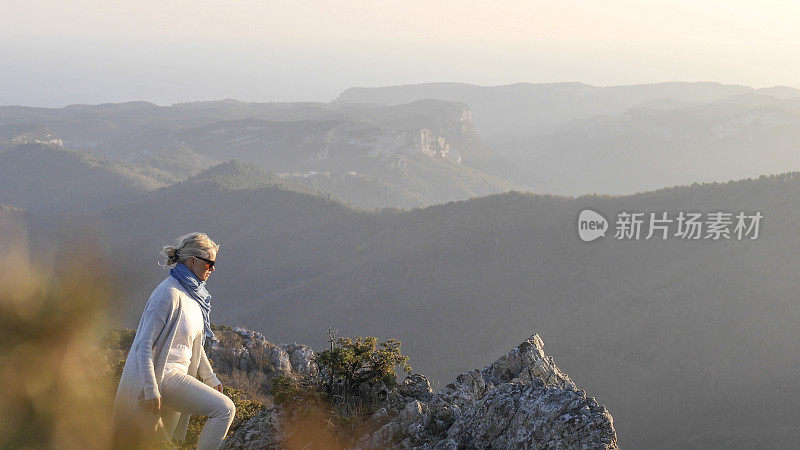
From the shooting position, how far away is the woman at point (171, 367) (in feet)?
23.7

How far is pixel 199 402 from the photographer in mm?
7445

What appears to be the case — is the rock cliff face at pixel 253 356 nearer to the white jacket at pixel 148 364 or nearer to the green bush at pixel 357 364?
the green bush at pixel 357 364

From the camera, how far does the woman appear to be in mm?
7223

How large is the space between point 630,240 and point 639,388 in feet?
125

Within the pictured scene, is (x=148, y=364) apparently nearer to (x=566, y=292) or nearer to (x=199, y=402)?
(x=199, y=402)

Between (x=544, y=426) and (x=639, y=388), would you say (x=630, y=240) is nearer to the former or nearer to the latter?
(x=639, y=388)

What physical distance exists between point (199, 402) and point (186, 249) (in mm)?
1756

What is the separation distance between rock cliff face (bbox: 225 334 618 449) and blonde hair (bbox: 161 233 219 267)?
98.5 inches

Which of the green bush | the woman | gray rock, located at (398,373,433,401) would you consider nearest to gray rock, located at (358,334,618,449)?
gray rock, located at (398,373,433,401)

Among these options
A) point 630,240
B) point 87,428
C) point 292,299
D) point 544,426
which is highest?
point 544,426

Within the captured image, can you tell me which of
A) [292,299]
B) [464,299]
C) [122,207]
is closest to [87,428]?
[464,299]

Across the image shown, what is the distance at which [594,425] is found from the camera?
705 cm

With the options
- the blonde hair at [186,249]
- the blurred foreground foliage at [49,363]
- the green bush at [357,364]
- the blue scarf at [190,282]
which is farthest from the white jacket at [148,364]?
the green bush at [357,364]

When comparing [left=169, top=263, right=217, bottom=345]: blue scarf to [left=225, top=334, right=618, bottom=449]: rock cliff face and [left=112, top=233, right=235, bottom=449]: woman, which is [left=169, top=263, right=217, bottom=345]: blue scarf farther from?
[left=225, top=334, right=618, bottom=449]: rock cliff face
